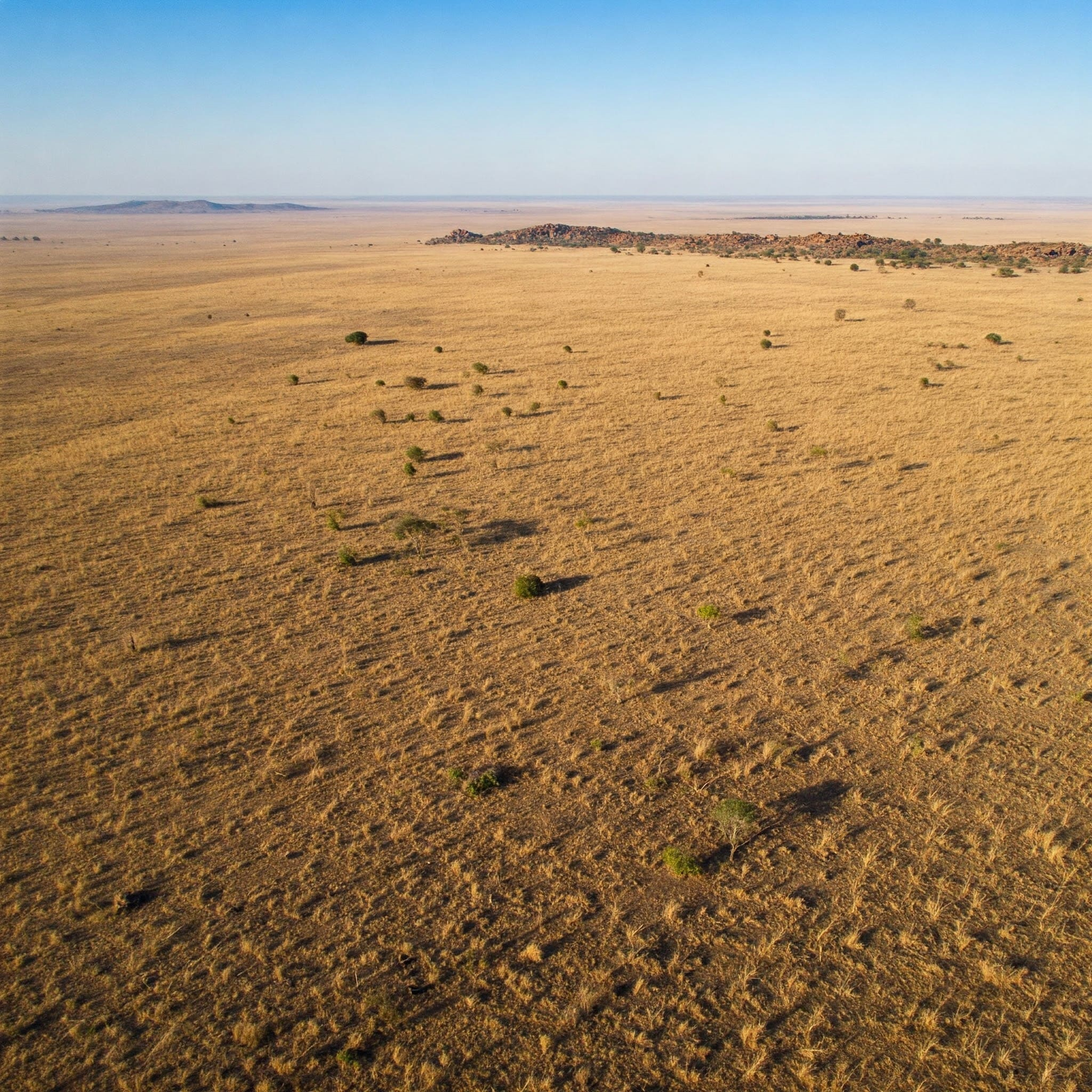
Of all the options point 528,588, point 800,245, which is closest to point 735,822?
point 528,588

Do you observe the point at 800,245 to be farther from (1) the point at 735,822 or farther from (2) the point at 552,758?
(1) the point at 735,822

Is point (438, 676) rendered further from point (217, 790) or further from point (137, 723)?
point (137, 723)

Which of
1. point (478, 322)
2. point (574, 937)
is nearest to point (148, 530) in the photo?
point (574, 937)

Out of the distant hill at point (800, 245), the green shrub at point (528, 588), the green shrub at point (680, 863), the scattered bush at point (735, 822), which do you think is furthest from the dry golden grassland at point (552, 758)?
the distant hill at point (800, 245)

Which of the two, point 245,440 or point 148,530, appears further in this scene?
point 245,440

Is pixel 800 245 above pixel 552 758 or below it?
above

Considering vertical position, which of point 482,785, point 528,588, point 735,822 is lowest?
point 482,785

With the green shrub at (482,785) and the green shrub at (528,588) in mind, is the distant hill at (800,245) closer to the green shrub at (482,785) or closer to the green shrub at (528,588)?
the green shrub at (528,588)
